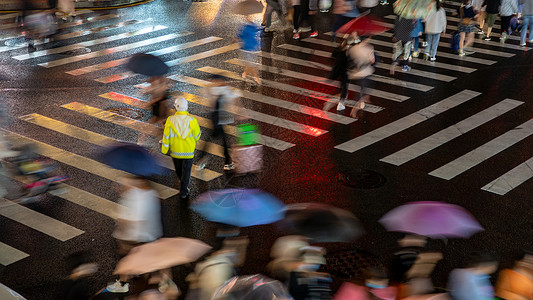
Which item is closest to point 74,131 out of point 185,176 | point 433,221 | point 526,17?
point 185,176

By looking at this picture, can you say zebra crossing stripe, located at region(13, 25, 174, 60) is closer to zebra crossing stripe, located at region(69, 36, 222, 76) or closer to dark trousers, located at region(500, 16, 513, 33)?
zebra crossing stripe, located at region(69, 36, 222, 76)

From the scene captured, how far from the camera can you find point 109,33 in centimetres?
2008

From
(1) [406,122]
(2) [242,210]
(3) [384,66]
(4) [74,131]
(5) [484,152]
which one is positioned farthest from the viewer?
(3) [384,66]

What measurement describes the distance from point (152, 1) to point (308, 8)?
669 centimetres

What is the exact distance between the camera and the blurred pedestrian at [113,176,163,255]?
769 cm

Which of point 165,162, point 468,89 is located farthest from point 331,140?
point 468,89

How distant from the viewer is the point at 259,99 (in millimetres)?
14914

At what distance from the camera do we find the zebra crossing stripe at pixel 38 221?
30.7ft

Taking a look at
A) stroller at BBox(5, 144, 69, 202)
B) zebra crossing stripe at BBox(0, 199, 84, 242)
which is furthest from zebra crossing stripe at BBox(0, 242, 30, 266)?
stroller at BBox(5, 144, 69, 202)

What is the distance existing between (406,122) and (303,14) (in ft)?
26.5

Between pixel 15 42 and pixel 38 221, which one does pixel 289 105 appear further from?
pixel 15 42

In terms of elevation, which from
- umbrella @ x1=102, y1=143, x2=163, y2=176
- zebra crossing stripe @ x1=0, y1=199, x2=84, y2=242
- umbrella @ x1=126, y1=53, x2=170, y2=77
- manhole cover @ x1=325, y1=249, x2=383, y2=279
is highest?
umbrella @ x1=126, y1=53, x2=170, y2=77

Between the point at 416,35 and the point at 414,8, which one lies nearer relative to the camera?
the point at 414,8

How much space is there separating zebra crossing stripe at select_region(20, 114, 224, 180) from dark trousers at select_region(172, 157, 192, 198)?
4.69ft
